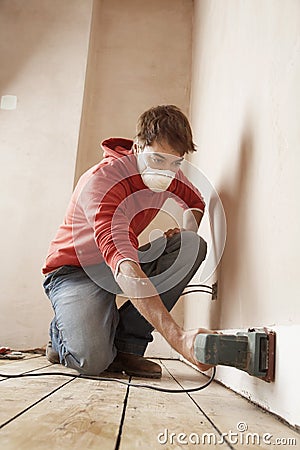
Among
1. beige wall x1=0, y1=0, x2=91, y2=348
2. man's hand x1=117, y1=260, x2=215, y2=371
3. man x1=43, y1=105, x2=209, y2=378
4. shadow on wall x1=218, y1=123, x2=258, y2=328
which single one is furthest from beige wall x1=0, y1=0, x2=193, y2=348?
man's hand x1=117, y1=260, x2=215, y2=371

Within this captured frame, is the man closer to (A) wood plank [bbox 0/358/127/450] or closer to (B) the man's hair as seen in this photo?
(B) the man's hair

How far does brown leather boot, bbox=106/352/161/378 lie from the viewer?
1290 mm

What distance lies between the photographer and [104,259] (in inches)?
48.3

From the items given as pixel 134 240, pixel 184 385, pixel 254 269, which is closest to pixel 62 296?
pixel 134 240

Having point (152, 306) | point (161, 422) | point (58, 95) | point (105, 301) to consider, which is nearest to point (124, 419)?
point (161, 422)

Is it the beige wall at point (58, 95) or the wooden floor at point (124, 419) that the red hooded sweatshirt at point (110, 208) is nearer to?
the wooden floor at point (124, 419)

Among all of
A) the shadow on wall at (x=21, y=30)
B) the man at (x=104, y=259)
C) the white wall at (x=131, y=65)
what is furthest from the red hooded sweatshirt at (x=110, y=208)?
the shadow on wall at (x=21, y=30)

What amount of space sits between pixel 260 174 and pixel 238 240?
8.5 inches

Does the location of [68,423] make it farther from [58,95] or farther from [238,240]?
[58,95]

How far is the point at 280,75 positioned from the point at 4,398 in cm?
75

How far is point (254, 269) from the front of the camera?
104 cm

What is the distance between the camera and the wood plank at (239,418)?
62cm

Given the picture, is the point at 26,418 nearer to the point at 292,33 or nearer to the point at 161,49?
the point at 292,33

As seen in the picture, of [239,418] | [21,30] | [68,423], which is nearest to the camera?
[68,423]
